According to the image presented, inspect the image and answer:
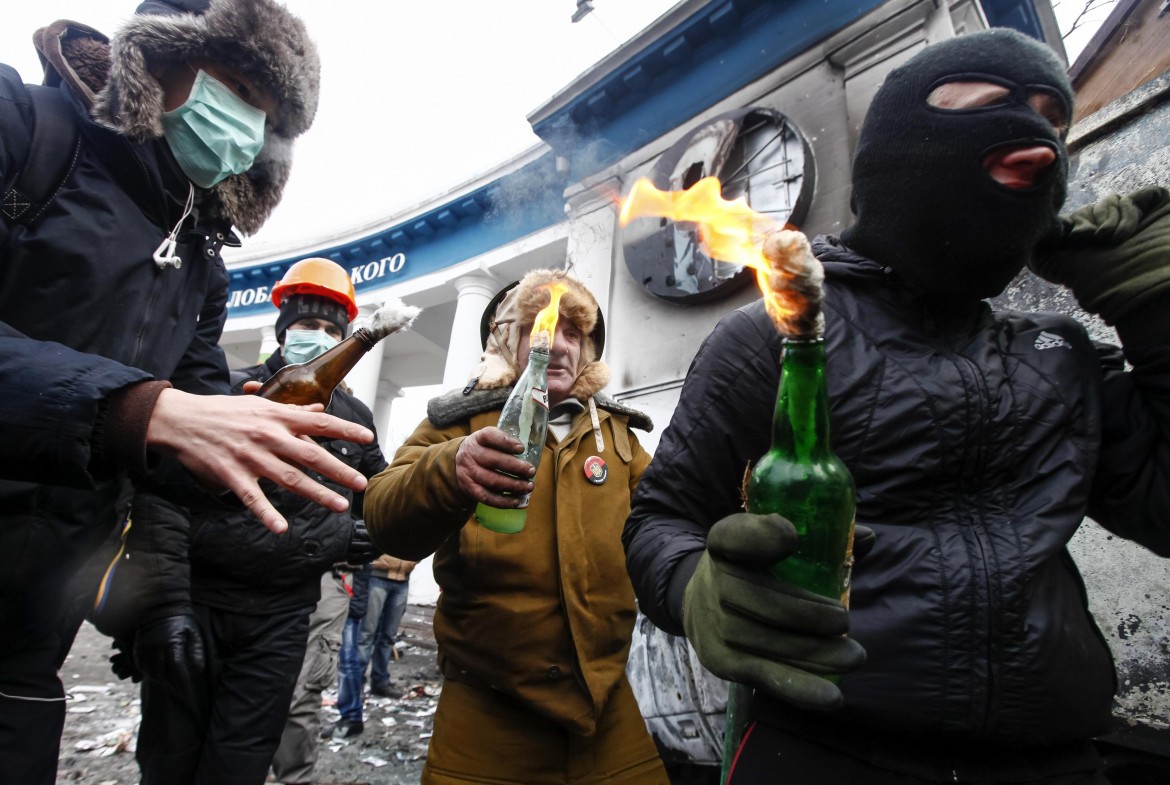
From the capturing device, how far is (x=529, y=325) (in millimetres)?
2586

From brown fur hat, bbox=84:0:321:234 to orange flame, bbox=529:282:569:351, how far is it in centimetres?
136

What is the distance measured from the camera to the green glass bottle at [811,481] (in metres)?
1.02

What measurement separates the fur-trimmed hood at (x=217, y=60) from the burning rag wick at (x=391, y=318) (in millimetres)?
947

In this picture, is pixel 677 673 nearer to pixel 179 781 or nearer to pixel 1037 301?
pixel 179 781

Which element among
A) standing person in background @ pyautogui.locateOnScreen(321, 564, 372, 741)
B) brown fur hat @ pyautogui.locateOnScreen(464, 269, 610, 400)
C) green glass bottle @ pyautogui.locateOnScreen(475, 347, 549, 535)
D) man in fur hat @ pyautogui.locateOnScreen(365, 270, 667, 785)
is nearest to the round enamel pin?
man in fur hat @ pyautogui.locateOnScreen(365, 270, 667, 785)

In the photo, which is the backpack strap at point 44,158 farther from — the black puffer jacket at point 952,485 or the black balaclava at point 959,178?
the black balaclava at point 959,178

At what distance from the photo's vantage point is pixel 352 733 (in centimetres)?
496

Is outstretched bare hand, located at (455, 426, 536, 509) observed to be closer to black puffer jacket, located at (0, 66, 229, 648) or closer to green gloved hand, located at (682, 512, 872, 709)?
green gloved hand, located at (682, 512, 872, 709)

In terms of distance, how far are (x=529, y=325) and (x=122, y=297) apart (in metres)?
1.45

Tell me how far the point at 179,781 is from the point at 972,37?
4.15 metres

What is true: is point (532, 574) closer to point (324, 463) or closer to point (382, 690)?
point (324, 463)

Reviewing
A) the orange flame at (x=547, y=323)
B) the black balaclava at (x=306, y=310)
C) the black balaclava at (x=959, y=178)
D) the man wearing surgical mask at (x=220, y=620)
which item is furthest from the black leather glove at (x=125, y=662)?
the black balaclava at (x=959, y=178)

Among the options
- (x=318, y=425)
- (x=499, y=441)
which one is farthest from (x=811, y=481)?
(x=318, y=425)

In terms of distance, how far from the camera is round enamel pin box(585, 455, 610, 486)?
2.35 metres
